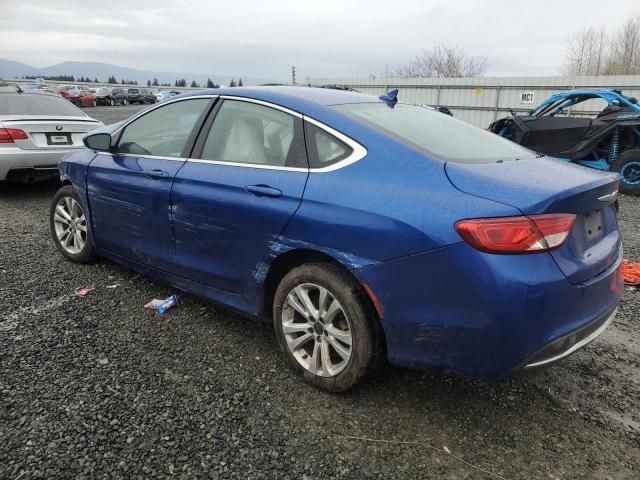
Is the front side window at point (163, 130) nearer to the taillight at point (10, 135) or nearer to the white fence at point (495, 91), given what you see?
the taillight at point (10, 135)

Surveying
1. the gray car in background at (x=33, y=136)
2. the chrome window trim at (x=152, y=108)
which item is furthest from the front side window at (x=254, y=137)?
the gray car in background at (x=33, y=136)

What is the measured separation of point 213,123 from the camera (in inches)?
128

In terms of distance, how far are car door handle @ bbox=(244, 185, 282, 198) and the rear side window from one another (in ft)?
0.78

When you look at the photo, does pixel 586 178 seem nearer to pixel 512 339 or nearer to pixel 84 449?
pixel 512 339

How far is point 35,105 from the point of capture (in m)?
7.19

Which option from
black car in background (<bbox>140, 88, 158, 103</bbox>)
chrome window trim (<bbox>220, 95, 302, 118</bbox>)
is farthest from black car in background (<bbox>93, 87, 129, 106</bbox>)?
chrome window trim (<bbox>220, 95, 302, 118</bbox>)

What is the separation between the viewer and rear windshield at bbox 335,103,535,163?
2.58 m

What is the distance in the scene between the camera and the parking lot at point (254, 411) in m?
2.19

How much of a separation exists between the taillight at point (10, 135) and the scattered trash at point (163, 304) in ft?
13.6

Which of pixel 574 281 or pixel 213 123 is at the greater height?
pixel 213 123

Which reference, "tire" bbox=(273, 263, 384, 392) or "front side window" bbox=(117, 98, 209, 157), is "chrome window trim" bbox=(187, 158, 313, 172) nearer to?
"front side window" bbox=(117, 98, 209, 157)

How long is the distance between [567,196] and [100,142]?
3.21 metres

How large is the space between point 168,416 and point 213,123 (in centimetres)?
178

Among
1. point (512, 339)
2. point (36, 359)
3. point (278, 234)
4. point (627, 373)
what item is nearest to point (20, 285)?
point (36, 359)
